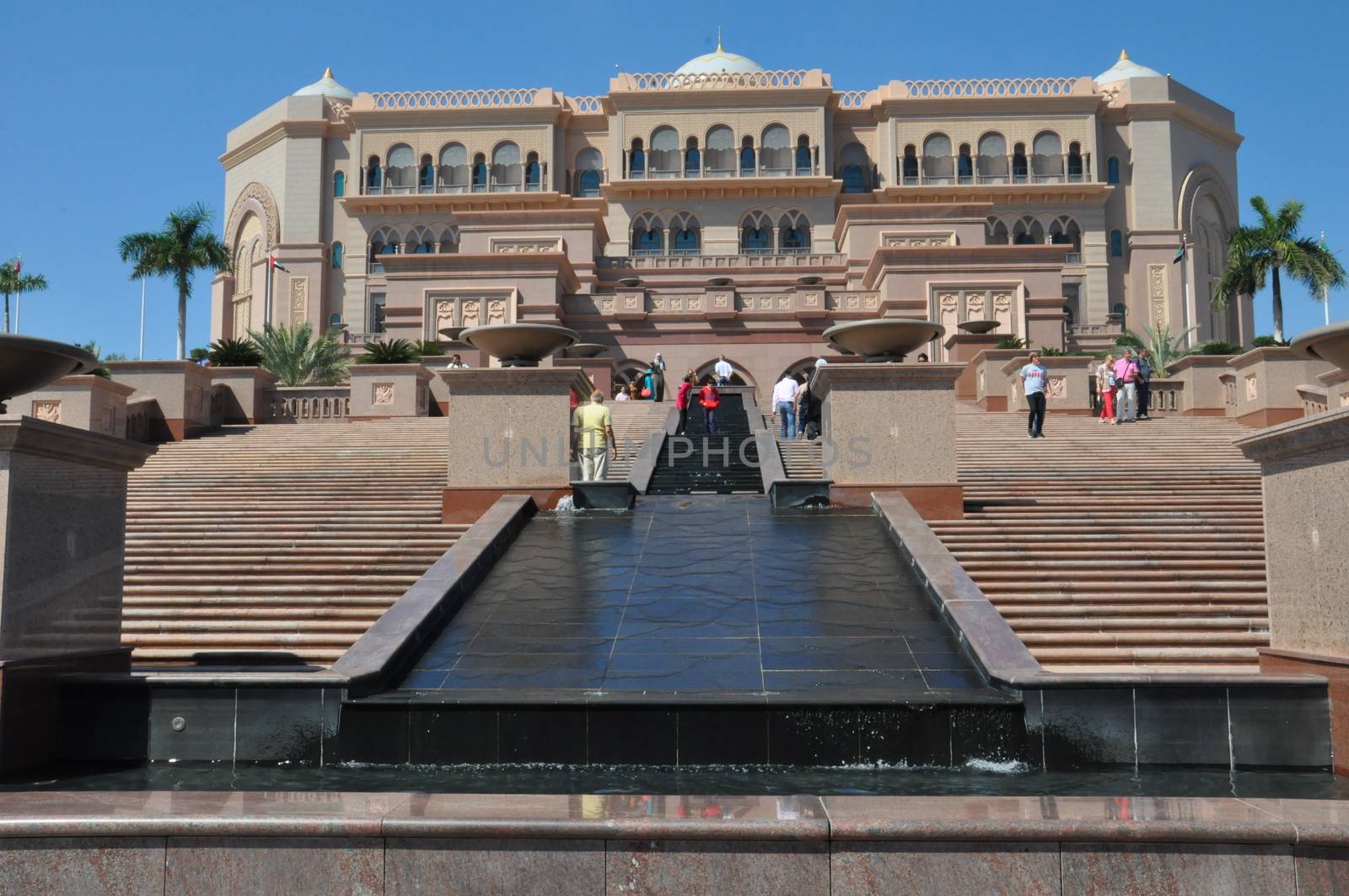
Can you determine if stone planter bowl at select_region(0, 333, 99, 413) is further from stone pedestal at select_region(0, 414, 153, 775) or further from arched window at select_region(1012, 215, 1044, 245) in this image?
arched window at select_region(1012, 215, 1044, 245)

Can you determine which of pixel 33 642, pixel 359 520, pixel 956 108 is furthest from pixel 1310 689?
pixel 956 108

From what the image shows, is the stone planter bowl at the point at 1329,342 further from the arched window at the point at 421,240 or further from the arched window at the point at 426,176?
the arched window at the point at 426,176

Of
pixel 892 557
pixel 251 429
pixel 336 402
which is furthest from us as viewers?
pixel 336 402

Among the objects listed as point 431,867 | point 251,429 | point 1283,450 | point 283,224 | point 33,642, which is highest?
point 283,224

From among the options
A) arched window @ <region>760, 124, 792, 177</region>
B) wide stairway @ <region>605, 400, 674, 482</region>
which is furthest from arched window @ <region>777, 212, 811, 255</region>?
wide stairway @ <region>605, 400, 674, 482</region>

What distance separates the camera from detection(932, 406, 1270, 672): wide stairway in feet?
33.8

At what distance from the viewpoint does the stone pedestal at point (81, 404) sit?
20875 millimetres

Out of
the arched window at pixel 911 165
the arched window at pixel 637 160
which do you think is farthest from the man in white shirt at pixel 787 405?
the arched window at pixel 911 165

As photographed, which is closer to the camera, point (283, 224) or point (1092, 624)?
point (1092, 624)

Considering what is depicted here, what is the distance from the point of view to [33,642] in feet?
26.3

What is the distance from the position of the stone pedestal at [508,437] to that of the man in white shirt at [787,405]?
27.1 ft

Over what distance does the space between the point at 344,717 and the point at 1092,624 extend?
20.4 ft

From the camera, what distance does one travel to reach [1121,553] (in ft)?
41.7

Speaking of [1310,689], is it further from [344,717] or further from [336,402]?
[336,402]
